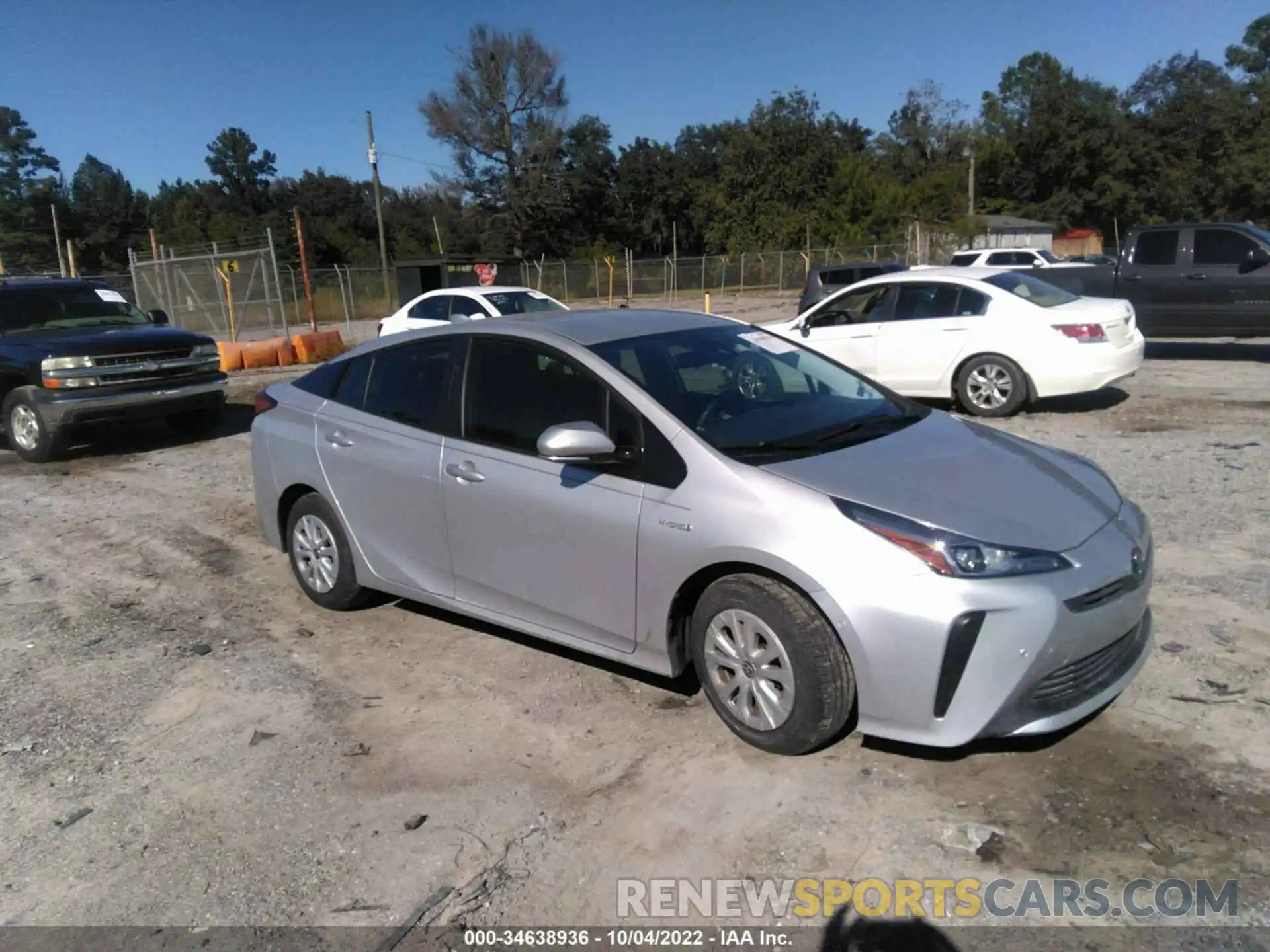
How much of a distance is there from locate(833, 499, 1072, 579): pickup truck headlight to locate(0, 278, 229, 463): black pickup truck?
9.07m

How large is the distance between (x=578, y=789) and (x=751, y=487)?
1278 millimetres

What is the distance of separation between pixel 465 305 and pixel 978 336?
8305mm

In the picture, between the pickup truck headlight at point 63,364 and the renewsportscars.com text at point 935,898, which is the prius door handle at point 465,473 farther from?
the pickup truck headlight at point 63,364

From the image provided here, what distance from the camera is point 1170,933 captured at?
2646mm

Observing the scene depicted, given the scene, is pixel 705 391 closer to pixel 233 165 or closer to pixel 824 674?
pixel 824 674

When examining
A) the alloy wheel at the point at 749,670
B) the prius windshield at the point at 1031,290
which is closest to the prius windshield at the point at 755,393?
the alloy wheel at the point at 749,670

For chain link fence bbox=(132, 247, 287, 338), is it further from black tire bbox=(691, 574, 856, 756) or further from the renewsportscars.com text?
the renewsportscars.com text

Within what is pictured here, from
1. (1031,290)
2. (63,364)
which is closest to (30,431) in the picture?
(63,364)

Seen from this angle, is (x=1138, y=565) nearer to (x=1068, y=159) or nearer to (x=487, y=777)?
(x=487, y=777)

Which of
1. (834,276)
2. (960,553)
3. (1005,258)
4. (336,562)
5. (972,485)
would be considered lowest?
(336,562)

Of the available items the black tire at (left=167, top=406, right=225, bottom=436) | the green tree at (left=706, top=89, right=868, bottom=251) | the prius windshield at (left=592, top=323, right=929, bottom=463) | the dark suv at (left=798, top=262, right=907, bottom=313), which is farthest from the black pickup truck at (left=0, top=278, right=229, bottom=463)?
the green tree at (left=706, top=89, right=868, bottom=251)

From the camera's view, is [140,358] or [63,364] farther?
[140,358]

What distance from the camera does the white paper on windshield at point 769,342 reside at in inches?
187

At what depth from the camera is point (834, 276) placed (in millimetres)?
20109
